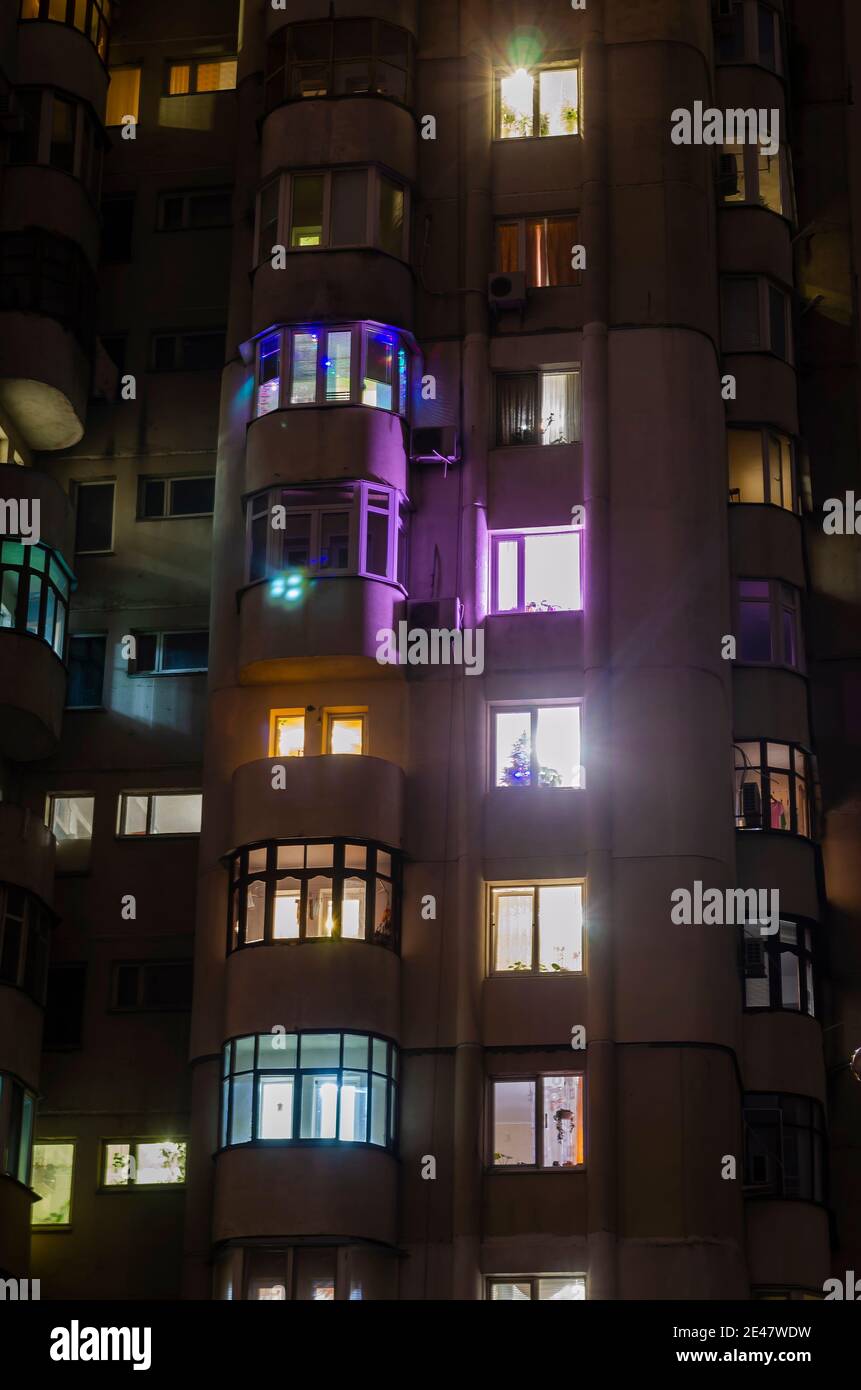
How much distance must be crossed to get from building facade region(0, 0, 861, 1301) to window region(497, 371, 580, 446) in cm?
8

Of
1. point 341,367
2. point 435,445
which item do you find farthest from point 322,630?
point 341,367

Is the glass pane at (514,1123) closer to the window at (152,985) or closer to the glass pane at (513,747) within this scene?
the glass pane at (513,747)

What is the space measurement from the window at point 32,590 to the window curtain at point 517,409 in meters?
8.96

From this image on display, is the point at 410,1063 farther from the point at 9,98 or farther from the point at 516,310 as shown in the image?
the point at 9,98

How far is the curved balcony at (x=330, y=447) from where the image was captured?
148 ft

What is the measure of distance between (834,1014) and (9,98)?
24457 mm

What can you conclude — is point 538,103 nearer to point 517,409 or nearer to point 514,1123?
point 517,409

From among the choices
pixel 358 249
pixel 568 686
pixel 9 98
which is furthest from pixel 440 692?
pixel 9 98

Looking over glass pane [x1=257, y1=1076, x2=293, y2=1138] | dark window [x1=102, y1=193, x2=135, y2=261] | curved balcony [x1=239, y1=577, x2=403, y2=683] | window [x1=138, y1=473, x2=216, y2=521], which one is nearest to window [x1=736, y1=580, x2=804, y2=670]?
curved balcony [x1=239, y1=577, x2=403, y2=683]

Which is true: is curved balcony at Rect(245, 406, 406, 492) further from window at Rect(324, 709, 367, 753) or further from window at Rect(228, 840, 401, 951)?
window at Rect(228, 840, 401, 951)

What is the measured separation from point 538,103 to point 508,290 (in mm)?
4733

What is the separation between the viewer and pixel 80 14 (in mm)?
51125

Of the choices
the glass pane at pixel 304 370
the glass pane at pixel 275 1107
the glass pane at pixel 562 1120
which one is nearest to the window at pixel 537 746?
the glass pane at pixel 562 1120

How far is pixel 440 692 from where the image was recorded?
146 ft
